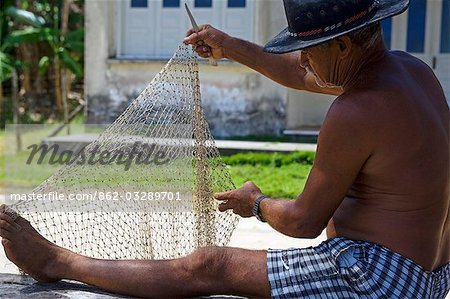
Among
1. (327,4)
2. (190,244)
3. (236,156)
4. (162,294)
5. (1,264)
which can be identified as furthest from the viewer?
(236,156)

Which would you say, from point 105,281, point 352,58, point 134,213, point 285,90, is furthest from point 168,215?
point 285,90

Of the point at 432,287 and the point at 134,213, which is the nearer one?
the point at 432,287

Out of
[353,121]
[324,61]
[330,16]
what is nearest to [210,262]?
[353,121]

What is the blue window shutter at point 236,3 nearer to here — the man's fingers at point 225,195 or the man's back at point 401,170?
the man's fingers at point 225,195

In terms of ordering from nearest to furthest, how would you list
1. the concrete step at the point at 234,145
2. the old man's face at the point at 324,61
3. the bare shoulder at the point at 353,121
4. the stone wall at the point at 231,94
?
the bare shoulder at the point at 353,121, the old man's face at the point at 324,61, the concrete step at the point at 234,145, the stone wall at the point at 231,94

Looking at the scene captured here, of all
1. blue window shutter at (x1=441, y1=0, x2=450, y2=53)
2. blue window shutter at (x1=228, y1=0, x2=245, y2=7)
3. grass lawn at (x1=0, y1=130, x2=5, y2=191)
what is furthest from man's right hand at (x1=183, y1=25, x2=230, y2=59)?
blue window shutter at (x1=441, y1=0, x2=450, y2=53)

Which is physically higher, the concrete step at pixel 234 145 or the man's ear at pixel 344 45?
the man's ear at pixel 344 45

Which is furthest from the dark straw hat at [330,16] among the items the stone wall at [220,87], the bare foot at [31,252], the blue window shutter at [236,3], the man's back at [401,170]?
the blue window shutter at [236,3]

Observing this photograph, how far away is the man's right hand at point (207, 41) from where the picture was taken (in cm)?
356

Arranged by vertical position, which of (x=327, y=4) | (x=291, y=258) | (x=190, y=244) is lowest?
(x=190, y=244)

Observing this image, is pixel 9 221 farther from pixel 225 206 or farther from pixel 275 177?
pixel 275 177

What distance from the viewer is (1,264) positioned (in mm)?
4766

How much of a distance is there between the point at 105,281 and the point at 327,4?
1.37 m

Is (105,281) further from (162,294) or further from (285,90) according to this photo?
(285,90)
